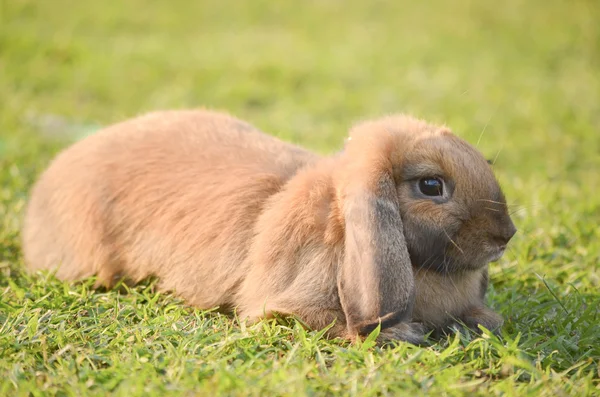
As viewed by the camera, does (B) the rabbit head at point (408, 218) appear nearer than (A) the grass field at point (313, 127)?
No

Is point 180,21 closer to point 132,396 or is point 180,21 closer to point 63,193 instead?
point 63,193

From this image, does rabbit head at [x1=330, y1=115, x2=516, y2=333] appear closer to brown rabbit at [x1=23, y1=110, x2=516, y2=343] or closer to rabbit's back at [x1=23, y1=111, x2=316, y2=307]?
brown rabbit at [x1=23, y1=110, x2=516, y2=343]

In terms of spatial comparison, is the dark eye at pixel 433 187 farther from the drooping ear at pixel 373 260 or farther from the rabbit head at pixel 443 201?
the drooping ear at pixel 373 260

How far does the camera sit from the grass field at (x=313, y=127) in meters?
2.82

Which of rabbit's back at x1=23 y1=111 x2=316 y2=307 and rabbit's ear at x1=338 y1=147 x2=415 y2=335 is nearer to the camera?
rabbit's ear at x1=338 y1=147 x2=415 y2=335

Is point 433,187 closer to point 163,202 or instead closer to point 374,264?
point 374,264

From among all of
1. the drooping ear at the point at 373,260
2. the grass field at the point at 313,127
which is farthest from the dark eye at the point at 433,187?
the grass field at the point at 313,127

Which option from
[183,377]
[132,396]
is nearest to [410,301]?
[183,377]

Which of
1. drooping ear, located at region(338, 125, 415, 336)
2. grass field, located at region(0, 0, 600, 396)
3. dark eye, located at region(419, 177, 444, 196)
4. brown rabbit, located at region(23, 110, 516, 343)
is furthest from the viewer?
dark eye, located at region(419, 177, 444, 196)

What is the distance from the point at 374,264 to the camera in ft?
9.57

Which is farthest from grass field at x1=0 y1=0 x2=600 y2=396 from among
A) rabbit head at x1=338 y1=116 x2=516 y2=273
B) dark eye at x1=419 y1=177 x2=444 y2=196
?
dark eye at x1=419 y1=177 x2=444 y2=196

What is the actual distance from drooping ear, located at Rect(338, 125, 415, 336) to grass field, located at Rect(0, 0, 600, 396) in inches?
5.5

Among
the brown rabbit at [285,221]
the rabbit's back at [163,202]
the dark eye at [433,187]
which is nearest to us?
the brown rabbit at [285,221]

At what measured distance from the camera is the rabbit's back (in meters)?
3.55
